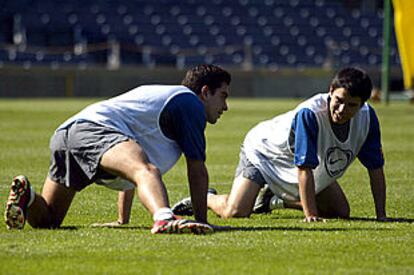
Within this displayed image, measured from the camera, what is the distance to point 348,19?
145ft

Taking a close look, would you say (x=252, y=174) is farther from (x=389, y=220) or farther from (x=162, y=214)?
(x=162, y=214)

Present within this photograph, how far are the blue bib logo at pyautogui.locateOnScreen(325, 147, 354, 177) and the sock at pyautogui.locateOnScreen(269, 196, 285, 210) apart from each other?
78 cm

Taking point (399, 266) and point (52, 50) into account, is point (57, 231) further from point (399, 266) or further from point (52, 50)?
point (52, 50)

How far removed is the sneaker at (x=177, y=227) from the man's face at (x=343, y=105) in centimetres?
148

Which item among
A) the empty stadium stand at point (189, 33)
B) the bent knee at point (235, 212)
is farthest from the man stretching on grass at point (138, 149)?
the empty stadium stand at point (189, 33)

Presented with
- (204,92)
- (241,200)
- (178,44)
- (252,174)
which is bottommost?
(178,44)

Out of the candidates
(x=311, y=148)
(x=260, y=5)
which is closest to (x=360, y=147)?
(x=311, y=148)

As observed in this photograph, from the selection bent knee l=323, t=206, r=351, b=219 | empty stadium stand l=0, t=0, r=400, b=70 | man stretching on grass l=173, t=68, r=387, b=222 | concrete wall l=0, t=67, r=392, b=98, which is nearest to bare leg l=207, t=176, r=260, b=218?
man stretching on grass l=173, t=68, r=387, b=222

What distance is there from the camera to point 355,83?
7.45 metres

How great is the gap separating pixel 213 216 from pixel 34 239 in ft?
7.86

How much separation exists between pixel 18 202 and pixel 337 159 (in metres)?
2.41

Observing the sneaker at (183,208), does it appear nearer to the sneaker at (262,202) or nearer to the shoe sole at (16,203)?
the sneaker at (262,202)

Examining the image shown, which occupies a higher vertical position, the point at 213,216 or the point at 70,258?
the point at 70,258

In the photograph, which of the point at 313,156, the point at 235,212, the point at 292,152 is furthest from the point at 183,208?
the point at 313,156
